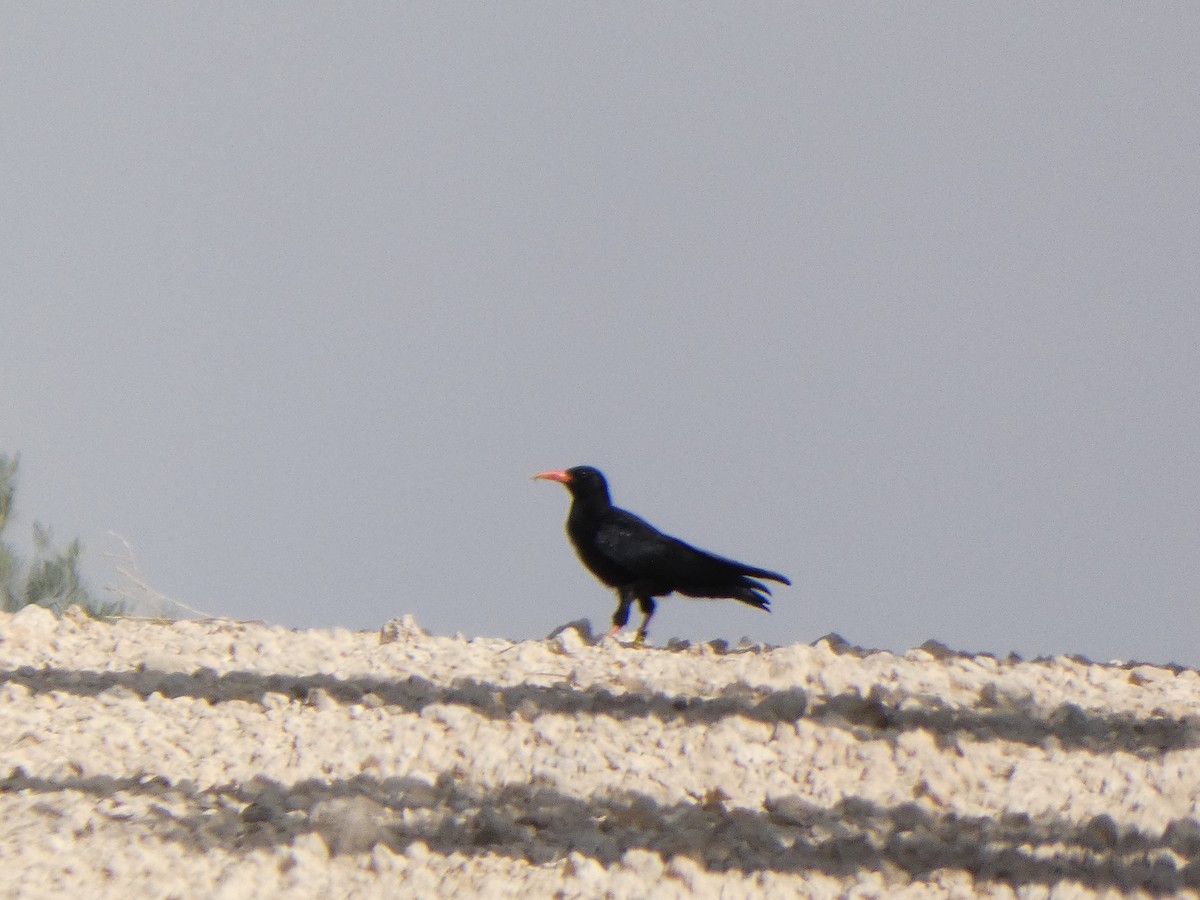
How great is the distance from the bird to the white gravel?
4.29 ft

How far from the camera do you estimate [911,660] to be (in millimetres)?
4750

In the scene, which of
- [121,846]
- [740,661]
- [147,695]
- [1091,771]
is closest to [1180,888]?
[1091,771]

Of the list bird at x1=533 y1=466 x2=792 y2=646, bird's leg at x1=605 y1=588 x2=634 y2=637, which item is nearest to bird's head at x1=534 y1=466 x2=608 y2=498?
bird at x1=533 y1=466 x2=792 y2=646

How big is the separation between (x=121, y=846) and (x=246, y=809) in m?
0.34

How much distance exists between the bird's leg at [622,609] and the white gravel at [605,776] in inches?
58.6

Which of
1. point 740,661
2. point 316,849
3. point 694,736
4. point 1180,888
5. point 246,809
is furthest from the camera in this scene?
point 740,661

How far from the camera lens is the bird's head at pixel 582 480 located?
724cm

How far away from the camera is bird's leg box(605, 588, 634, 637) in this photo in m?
6.53

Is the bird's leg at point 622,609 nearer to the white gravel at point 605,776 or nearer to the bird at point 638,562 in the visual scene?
the bird at point 638,562

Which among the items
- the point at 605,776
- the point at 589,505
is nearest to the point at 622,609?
the point at 589,505

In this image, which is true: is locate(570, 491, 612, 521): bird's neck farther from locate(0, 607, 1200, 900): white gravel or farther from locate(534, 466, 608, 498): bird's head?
locate(0, 607, 1200, 900): white gravel

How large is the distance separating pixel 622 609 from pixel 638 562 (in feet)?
0.83

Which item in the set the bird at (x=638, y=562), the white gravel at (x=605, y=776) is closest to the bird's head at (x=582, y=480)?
the bird at (x=638, y=562)

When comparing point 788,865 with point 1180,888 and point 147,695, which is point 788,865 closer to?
point 1180,888
